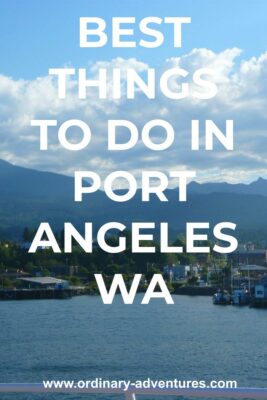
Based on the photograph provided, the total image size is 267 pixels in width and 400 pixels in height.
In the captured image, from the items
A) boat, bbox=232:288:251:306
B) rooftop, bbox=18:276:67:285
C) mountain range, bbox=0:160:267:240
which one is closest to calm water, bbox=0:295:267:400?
boat, bbox=232:288:251:306

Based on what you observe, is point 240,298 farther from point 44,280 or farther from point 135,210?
point 135,210

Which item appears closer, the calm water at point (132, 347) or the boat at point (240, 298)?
the calm water at point (132, 347)

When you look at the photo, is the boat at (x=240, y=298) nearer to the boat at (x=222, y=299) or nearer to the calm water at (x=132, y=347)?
the boat at (x=222, y=299)

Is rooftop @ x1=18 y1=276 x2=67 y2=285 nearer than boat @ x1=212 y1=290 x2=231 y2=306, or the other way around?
boat @ x1=212 y1=290 x2=231 y2=306

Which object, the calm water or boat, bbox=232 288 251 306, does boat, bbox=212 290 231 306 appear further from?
the calm water

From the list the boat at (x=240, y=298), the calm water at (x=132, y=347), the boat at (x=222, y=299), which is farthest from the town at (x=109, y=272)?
the calm water at (x=132, y=347)

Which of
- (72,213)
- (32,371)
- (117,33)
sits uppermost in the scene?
(72,213)

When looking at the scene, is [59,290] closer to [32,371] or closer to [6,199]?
[32,371]

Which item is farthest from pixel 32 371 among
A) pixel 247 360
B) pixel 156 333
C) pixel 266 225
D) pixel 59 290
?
pixel 266 225

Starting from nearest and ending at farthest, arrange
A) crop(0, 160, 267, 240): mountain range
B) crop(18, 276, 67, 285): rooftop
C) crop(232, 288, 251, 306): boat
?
1. crop(232, 288, 251, 306): boat
2. crop(18, 276, 67, 285): rooftop
3. crop(0, 160, 267, 240): mountain range
